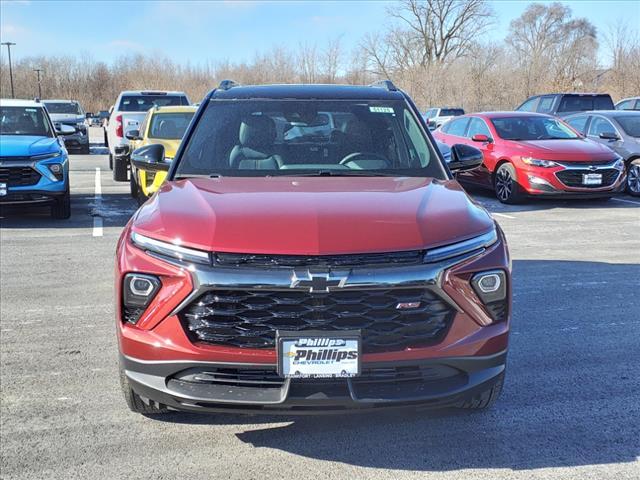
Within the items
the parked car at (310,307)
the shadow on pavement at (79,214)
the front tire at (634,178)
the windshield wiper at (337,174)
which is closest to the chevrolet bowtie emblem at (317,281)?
the parked car at (310,307)

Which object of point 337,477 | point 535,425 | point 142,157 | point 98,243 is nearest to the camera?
point 337,477

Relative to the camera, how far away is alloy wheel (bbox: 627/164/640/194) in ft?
40.3

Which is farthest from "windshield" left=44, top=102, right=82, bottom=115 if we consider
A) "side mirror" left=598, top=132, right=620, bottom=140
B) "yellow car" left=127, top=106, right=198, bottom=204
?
"side mirror" left=598, top=132, right=620, bottom=140

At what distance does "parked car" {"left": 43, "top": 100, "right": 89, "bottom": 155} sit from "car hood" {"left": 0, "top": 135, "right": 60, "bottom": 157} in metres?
12.4

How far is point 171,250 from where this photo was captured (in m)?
2.86

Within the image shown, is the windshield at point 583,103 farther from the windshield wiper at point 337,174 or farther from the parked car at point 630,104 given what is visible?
the windshield wiper at point 337,174

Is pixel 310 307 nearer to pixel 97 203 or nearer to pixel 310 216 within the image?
pixel 310 216

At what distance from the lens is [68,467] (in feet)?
9.99

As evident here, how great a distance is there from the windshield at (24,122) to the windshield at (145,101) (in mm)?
5978

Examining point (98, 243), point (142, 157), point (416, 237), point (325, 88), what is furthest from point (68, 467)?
point (98, 243)

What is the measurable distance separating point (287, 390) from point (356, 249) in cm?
65

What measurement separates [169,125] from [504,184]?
5927 mm

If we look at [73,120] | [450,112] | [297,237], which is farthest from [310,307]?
[450,112]

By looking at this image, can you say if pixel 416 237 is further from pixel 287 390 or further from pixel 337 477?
pixel 337 477
